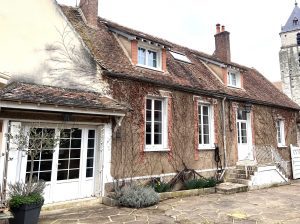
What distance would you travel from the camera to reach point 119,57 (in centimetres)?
1034

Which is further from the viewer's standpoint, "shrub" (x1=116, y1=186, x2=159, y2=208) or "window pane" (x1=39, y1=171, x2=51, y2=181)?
"shrub" (x1=116, y1=186, x2=159, y2=208)

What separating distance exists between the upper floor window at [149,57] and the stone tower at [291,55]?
1382 inches

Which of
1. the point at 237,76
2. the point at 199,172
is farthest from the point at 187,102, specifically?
the point at 237,76

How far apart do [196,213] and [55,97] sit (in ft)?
16.9

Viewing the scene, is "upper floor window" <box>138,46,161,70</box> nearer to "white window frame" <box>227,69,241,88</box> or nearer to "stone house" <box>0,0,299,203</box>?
"stone house" <box>0,0,299,203</box>

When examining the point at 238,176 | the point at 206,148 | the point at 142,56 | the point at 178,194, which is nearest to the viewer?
the point at 178,194

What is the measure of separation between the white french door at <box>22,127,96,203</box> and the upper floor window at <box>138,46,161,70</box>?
3.99 m

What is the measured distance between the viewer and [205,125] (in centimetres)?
1223

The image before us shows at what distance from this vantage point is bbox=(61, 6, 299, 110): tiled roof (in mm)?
9805

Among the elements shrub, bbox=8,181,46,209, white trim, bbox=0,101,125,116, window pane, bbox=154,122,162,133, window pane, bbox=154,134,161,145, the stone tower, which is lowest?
shrub, bbox=8,181,46,209

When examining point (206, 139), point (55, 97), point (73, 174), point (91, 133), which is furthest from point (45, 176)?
point (206, 139)

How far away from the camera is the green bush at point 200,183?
1022cm

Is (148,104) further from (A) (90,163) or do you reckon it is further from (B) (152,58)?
(A) (90,163)

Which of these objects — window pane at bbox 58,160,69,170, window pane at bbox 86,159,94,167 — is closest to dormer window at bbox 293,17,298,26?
window pane at bbox 86,159,94,167
